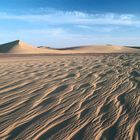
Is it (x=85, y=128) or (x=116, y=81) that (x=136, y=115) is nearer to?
(x=85, y=128)

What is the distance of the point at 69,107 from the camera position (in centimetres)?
534

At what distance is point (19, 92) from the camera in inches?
252

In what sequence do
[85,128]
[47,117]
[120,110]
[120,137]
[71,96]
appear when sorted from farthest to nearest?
[71,96] → [120,110] → [47,117] → [85,128] → [120,137]

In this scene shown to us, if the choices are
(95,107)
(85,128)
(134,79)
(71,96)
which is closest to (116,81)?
(134,79)

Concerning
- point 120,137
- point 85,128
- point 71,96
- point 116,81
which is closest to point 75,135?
point 85,128

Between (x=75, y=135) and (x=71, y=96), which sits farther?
(x=71, y=96)

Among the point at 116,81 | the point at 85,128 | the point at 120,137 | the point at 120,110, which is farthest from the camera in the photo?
the point at 116,81

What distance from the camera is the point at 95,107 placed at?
536 centimetres

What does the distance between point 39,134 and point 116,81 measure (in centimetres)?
407

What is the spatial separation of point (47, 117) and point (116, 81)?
340 centimetres

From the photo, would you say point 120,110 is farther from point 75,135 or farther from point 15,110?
point 15,110

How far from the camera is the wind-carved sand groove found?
13.8 ft

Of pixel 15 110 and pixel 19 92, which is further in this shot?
pixel 19 92

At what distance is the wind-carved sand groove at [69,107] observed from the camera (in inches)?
165
